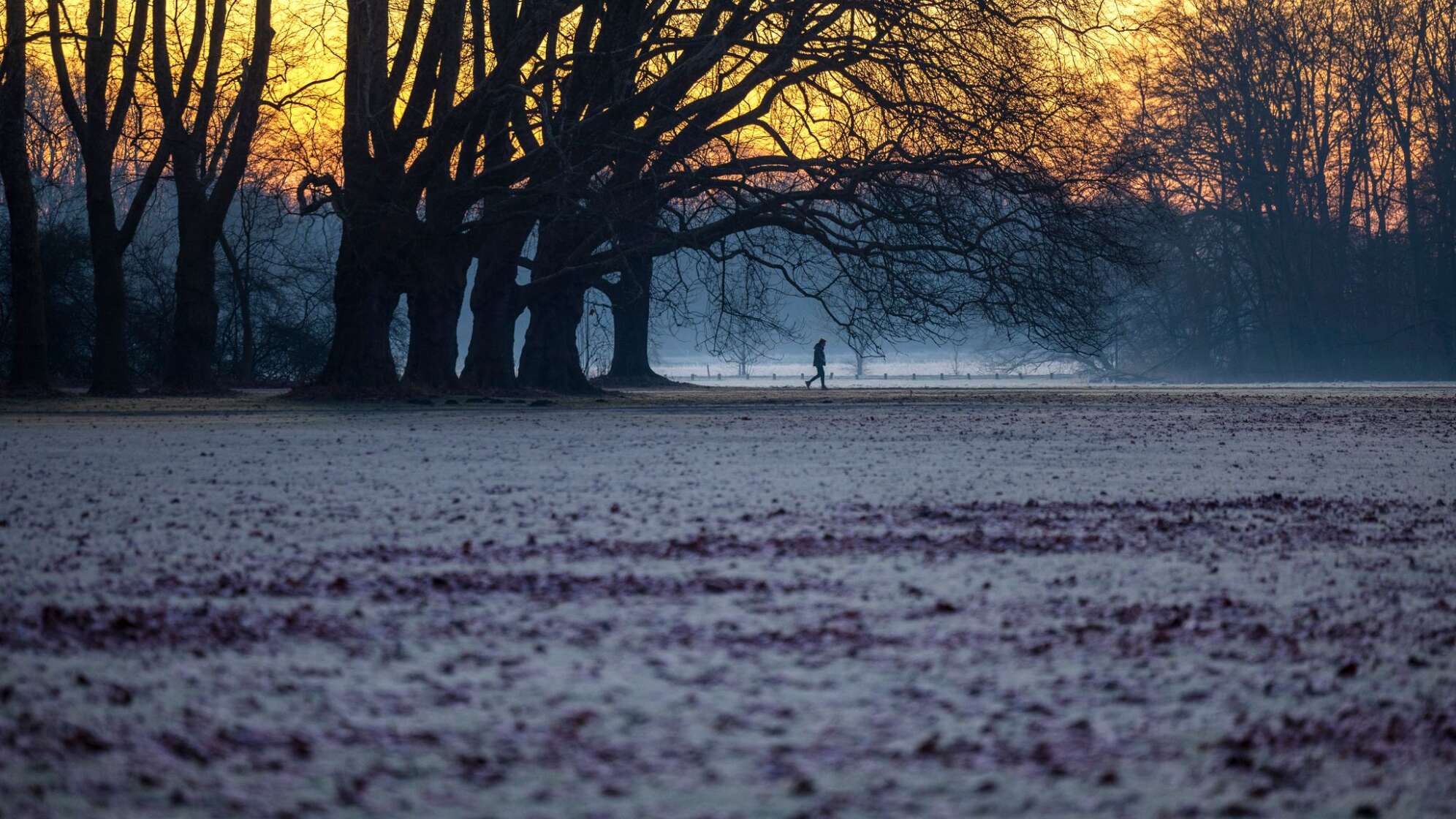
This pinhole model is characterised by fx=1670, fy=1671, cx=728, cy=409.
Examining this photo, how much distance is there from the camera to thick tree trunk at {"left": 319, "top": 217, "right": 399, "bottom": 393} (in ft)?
96.3

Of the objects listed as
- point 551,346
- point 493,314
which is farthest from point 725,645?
point 551,346

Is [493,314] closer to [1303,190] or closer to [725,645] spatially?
[725,645]

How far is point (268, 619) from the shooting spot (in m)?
6.06

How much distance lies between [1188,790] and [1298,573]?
3.99 meters

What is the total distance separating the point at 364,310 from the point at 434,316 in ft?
5.13

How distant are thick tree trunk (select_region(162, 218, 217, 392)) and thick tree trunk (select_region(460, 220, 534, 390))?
5.31m

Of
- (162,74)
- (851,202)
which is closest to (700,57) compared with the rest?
(851,202)

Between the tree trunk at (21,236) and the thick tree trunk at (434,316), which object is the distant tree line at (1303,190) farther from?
the tree trunk at (21,236)

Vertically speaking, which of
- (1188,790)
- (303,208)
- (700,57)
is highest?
(700,57)

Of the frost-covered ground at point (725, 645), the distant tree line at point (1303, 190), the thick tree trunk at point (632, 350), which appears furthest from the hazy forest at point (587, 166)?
the distant tree line at point (1303, 190)

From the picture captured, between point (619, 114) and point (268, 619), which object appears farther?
point (619, 114)

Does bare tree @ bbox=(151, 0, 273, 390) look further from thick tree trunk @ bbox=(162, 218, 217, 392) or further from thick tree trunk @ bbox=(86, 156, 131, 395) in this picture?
thick tree trunk @ bbox=(86, 156, 131, 395)

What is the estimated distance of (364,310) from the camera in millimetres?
29500

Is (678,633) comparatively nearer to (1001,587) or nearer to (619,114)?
(1001,587)
